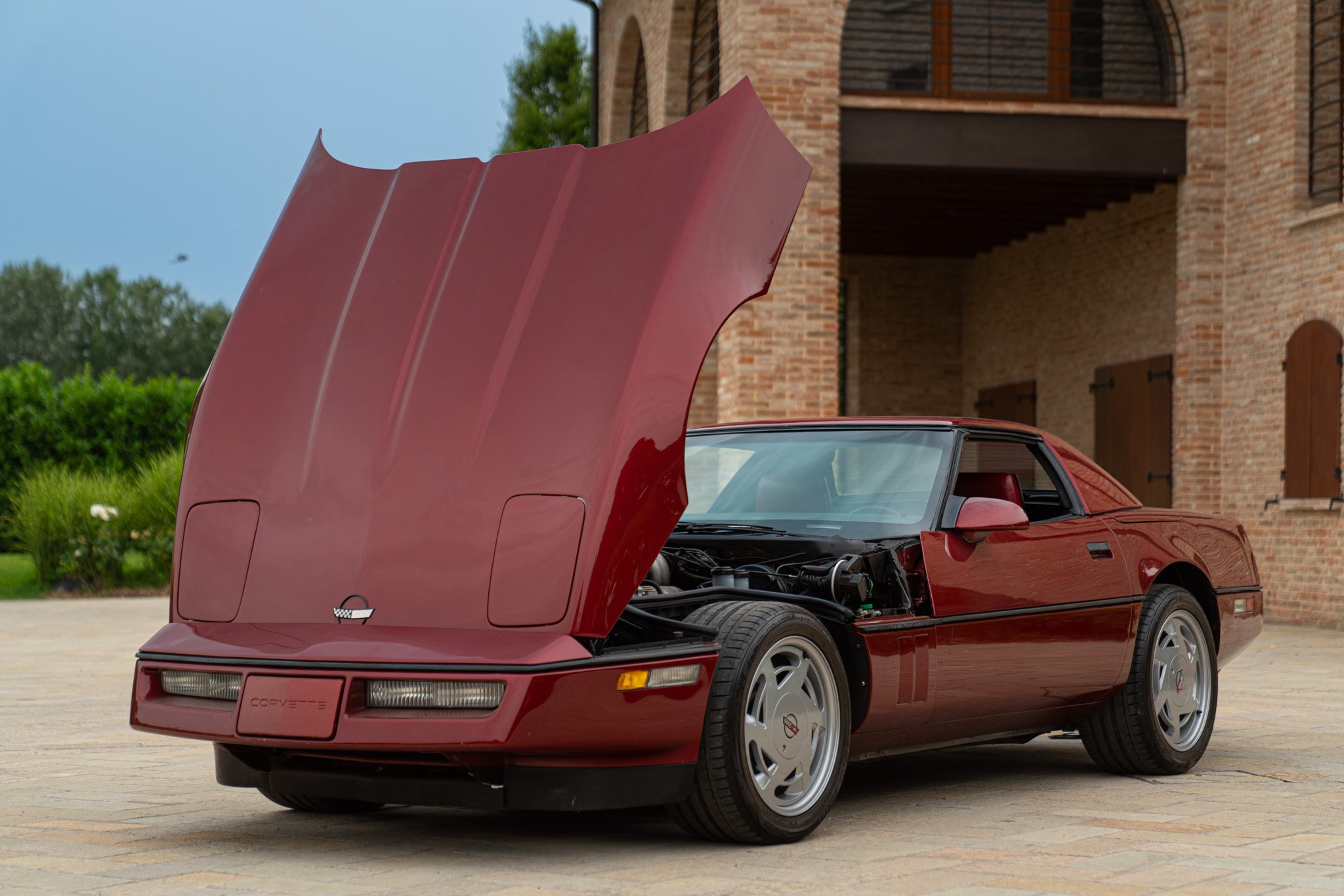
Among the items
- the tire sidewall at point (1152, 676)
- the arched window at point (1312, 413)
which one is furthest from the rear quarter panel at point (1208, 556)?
the arched window at point (1312, 413)

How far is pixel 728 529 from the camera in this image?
5957 mm

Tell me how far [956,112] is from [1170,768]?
1127 centimetres

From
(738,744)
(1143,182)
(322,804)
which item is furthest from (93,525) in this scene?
(738,744)

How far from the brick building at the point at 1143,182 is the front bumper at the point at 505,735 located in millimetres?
11837

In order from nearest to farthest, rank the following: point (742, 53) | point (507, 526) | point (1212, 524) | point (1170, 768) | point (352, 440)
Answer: point (507, 526) < point (352, 440) < point (1170, 768) < point (1212, 524) < point (742, 53)

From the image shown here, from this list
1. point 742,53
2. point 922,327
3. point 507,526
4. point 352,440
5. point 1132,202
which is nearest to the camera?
point 507,526

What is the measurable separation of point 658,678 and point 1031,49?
1608cm

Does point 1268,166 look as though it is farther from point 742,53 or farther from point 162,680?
point 162,680

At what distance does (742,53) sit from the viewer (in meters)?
16.4

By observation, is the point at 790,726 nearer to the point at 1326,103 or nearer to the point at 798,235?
the point at 798,235

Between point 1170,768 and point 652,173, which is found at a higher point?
point 652,173

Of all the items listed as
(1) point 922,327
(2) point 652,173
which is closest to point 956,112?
(1) point 922,327

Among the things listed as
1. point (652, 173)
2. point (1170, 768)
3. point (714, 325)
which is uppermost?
point (652, 173)

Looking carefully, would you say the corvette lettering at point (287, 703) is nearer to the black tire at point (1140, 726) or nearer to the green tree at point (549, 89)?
the black tire at point (1140, 726)
